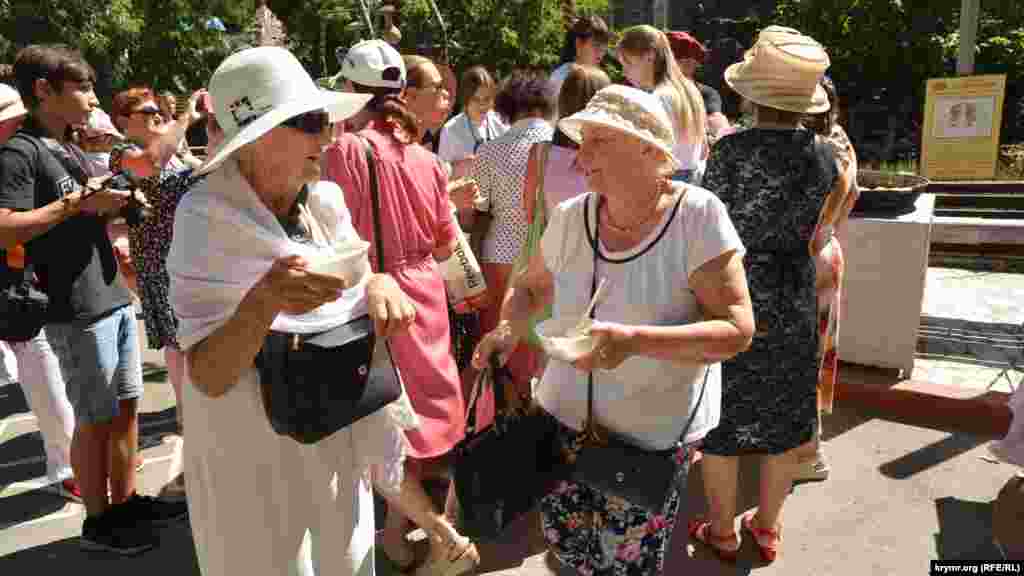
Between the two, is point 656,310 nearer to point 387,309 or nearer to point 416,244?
point 387,309

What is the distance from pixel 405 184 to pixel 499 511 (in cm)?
150

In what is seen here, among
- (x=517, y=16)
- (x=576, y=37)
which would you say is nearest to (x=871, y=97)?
(x=517, y=16)

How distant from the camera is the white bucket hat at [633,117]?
2.12 meters

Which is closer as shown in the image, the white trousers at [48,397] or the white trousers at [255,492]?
the white trousers at [255,492]

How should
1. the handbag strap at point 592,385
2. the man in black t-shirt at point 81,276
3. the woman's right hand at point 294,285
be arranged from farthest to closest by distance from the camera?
the man in black t-shirt at point 81,276 → the handbag strap at point 592,385 → the woman's right hand at point 294,285

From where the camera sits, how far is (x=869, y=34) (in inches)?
637

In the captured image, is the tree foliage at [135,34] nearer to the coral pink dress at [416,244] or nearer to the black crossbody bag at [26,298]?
the black crossbody bag at [26,298]

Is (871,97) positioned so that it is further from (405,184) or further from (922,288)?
(405,184)

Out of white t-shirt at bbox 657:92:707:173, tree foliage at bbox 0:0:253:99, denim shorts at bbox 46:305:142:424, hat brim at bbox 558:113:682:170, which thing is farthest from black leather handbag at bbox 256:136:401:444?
tree foliage at bbox 0:0:253:99

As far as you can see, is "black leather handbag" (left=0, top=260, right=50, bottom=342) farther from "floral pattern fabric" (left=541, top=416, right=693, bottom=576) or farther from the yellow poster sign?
the yellow poster sign

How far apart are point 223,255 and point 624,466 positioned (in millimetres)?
1150

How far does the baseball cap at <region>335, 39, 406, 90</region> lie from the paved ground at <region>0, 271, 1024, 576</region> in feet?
6.97

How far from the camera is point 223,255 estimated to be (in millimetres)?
1804

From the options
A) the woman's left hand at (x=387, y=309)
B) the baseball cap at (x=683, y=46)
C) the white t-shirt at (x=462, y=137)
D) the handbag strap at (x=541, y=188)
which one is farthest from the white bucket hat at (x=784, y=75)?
the white t-shirt at (x=462, y=137)
